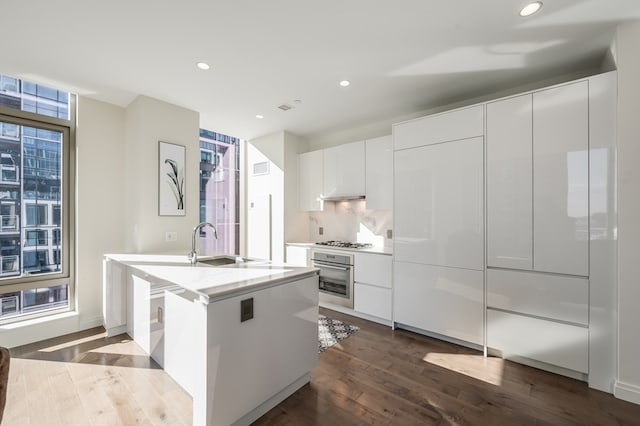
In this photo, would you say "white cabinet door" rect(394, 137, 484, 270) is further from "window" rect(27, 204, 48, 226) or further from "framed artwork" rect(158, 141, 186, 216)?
"window" rect(27, 204, 48, 226)

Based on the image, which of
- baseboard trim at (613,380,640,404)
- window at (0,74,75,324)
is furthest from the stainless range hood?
window at (0,74,75,324)

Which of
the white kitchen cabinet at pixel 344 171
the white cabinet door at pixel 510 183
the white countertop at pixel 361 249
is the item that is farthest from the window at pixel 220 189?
the white cabinet door at pixel 510 183

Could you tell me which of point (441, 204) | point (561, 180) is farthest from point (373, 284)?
point (561, 180)

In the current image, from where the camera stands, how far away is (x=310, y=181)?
4191mm

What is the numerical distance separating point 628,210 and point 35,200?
5.15 m

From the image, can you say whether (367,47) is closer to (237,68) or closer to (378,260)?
(237,68)

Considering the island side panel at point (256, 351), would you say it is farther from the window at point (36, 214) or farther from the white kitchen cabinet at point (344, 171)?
the window at point (36, 214)

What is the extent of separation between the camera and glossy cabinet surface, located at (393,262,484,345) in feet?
8.25

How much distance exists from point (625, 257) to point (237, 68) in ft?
10.7

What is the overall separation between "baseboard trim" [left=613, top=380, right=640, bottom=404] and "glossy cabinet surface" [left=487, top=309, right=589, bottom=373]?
168 millimetres

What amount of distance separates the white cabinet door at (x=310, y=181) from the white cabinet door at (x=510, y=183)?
2.24 m

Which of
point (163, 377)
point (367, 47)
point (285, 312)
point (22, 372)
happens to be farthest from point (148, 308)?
point (367, 47)

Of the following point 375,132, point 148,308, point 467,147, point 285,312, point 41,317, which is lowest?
point 41,317

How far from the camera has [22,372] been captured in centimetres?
215
